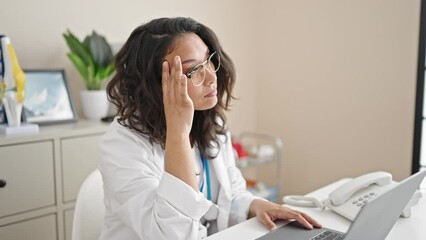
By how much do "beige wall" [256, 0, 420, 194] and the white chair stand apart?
73.7 inches

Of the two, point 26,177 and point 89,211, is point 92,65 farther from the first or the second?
point 89,211

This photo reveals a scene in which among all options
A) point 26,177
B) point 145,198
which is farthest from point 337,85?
point 145,198

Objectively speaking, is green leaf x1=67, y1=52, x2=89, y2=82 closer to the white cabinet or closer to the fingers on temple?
the white cabinet

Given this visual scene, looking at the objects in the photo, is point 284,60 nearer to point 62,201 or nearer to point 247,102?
point 247,102

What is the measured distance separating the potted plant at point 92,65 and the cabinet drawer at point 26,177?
414 millimetres

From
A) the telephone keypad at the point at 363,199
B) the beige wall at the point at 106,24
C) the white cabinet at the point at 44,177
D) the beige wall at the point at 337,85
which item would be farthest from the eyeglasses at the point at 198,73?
the beige wall at the point at 337,85

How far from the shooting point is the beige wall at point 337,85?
2.67m

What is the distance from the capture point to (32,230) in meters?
1.90

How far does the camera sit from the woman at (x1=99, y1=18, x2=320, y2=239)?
117cm

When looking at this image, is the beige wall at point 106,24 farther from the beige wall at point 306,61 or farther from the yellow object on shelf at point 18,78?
the yellow object on shelf at point 18,78

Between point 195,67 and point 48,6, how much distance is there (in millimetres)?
1270

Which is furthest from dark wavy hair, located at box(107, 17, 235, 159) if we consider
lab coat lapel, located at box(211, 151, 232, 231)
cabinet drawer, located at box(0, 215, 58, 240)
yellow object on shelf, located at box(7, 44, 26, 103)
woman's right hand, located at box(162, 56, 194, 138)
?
cabinet drawer, located at box(0, 215, 58, 240)

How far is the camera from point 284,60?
10.4 feet

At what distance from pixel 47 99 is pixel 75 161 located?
1.14ft
